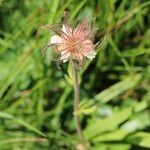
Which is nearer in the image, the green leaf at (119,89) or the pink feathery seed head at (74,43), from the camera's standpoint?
the pink feathery seed head at (74,43)

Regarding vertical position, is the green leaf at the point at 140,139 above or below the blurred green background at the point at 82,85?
below

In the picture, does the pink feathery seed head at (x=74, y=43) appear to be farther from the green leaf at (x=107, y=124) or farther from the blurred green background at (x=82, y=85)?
the green leaf at (x=107, y=124)

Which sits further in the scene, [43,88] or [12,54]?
[12,54]

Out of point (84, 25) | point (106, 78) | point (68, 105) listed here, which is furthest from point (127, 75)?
point (84, 25)

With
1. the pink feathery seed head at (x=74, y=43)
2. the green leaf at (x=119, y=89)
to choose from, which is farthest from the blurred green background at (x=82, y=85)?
the pink feathery seed head at (x=74, y=43)

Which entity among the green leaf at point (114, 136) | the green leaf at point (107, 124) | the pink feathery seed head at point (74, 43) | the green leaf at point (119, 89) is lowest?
the pink feathery seed head at point (74, 43)

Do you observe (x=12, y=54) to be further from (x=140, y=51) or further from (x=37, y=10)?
(x=140, y=51)

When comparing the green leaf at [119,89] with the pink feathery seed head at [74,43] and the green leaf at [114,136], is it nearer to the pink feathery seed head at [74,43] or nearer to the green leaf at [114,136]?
the green leaf at [114,136]
